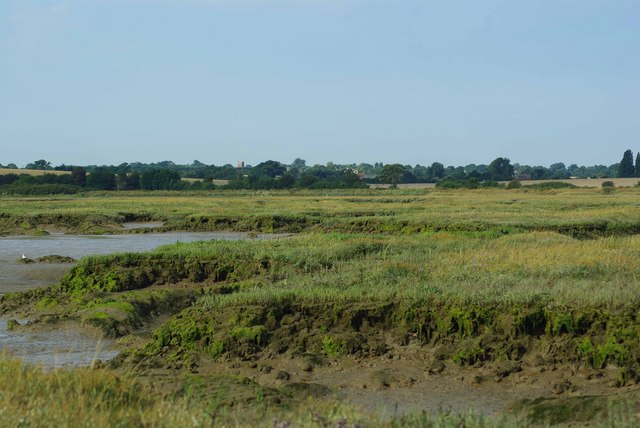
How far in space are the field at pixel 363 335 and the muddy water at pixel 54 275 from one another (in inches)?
18.3

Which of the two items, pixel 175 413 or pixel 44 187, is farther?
pixel 44 187

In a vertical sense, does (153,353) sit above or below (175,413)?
below

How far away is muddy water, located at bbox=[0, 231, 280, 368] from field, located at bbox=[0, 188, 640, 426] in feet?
1.52

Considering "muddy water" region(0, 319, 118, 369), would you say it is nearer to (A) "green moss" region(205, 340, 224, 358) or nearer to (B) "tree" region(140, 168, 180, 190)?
(A) "green moss" region(205, 340, 224, 358)

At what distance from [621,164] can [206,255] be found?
13593 centimetres

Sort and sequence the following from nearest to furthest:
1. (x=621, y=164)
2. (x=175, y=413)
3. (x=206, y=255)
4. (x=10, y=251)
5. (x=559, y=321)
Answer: (x=175, y=413)
(x=559, y=321)
(x=206, y=255)
(x=10, y=251)
(x=621, y=164)

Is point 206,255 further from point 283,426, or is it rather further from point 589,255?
point 283,426

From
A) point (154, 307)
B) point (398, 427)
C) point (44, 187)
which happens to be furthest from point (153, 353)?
point (44, 187)

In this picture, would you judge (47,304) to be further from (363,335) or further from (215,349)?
(363,335)

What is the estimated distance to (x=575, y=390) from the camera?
10109 millimetres

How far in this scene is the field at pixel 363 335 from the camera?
757 cm

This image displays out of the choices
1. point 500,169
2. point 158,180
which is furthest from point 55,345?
point 500,169

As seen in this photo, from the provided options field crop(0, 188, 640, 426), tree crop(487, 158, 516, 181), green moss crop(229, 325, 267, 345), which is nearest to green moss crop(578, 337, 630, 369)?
field crop(0, 188, 640, 426)

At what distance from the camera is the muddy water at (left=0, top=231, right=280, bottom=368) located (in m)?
12.5
